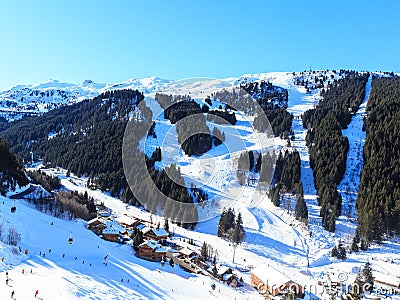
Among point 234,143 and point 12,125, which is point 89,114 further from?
point 234,143

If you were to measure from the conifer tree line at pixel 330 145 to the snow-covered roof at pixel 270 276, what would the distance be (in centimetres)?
1816

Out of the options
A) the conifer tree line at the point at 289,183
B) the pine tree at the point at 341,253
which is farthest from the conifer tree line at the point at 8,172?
the pine tree at the point at 341,253

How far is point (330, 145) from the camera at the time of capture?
7031 centimetres

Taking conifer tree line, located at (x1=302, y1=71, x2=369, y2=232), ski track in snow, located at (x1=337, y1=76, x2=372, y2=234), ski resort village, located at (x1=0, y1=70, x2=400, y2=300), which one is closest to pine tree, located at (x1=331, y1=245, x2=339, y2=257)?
ski resort village, located at (x1=0, y1=70, x2=400, y2=300)

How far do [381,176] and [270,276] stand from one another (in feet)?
118

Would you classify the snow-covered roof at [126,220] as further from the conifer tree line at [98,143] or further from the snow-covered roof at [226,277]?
the snow-covered roof at [226,277]

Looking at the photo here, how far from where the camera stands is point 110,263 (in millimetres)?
26234

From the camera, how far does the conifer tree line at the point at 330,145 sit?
52272mm

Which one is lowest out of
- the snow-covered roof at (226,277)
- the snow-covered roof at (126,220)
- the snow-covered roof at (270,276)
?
the snow-covered roof at (126,220)

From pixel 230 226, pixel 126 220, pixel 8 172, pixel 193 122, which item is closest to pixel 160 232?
pixel 126 220

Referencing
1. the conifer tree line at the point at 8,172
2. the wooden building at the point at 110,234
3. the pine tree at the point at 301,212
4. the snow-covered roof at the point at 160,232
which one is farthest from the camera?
the pine tree at the point at 301,212

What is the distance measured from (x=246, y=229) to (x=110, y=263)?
991 inches

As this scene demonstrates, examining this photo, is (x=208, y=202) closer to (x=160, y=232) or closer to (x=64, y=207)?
(x=160, y=232)

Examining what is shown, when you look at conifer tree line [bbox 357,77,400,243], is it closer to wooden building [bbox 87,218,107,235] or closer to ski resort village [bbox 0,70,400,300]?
ski resort village [bbox 0,70,400,300]
